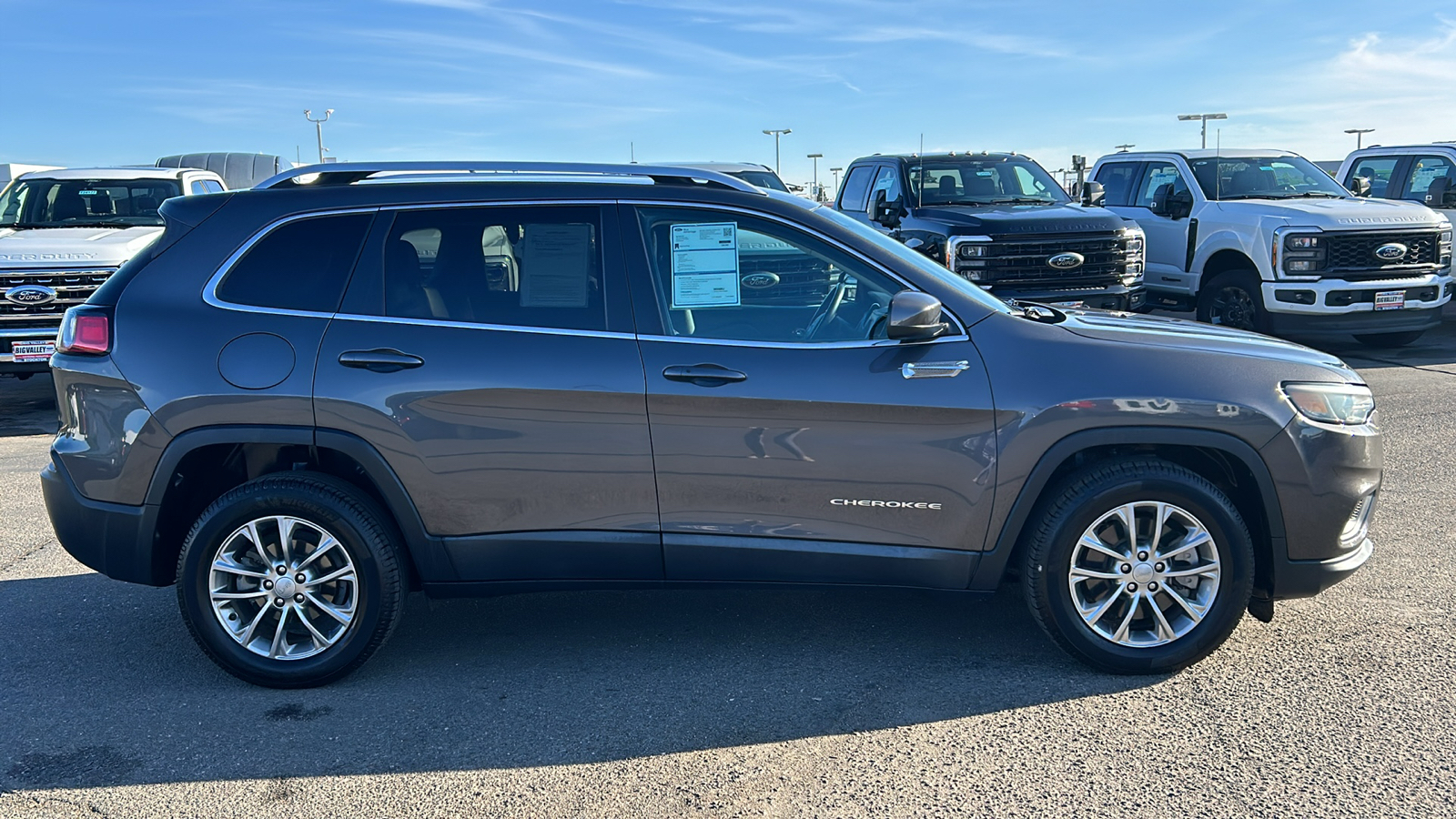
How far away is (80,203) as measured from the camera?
11195 mm

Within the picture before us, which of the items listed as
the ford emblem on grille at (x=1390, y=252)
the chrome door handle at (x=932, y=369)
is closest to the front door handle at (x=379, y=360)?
the chrome door handle at (x=932, y=369)

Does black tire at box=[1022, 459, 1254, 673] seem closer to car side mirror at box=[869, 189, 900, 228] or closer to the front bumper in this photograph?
the front bumper

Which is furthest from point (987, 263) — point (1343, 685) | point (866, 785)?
point (866, 785)

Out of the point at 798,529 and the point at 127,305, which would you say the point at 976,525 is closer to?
the point at 798,529

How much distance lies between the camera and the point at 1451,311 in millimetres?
15703

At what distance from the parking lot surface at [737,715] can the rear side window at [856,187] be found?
9032 mm

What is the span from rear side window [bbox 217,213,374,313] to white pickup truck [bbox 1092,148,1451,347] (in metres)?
9.78

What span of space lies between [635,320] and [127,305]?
1777 millimetres

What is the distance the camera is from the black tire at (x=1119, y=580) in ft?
12.6

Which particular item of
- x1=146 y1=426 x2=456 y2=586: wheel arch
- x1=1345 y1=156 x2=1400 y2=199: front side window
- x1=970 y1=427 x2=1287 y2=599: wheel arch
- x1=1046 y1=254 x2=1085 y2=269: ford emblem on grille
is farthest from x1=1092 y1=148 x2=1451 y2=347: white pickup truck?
x1=146 y1=426 x2=456 y2=586: wheel arch

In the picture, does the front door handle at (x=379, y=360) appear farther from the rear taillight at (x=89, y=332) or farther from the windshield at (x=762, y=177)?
the windshield at (x=762, y=177)

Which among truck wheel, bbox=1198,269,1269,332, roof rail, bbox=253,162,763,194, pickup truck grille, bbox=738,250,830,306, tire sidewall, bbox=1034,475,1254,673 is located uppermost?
roof rail, bbox=253,162,763,194

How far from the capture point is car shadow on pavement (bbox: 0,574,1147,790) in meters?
3.55

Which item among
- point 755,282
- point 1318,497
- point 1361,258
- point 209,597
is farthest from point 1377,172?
point 209,597
